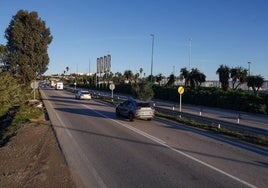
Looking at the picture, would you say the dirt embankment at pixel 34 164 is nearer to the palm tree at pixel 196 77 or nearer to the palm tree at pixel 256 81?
the palm tree at pixel 256 81

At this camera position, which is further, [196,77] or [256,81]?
[196,77]

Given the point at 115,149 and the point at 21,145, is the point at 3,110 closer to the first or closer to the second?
the point at 21,145

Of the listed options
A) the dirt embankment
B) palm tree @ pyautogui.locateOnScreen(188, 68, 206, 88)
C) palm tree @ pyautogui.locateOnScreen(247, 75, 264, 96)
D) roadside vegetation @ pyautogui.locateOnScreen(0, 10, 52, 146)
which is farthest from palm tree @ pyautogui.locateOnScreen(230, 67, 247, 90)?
the dirt embankment

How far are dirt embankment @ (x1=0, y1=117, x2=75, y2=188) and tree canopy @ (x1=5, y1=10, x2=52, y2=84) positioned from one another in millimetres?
31389

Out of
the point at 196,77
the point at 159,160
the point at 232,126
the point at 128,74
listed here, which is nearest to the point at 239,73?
the point at 196,77

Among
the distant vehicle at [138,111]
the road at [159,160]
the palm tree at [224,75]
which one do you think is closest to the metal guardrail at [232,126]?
the road at [159,160]

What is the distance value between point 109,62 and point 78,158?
207ft

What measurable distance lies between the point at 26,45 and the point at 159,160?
38733 mm

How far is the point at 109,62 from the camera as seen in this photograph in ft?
245

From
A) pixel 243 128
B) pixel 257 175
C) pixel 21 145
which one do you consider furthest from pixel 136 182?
pixel 243 128

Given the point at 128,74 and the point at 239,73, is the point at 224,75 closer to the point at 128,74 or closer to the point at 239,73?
the point at 239,73

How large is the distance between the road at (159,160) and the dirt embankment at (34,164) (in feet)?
1.14

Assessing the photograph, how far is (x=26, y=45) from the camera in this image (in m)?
47.4

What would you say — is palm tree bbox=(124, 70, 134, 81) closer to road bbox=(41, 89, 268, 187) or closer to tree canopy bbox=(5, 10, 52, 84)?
tree canopy bbox=(5, 10, 52, 84)
